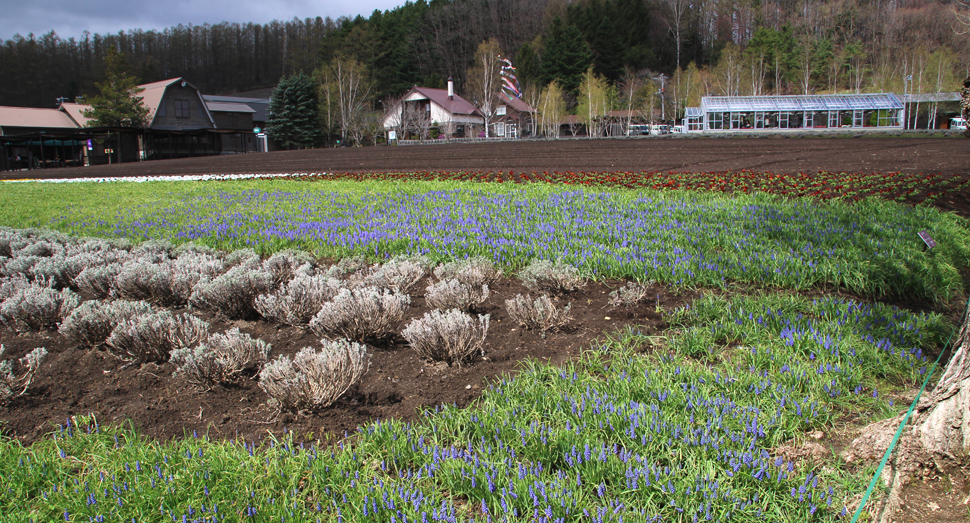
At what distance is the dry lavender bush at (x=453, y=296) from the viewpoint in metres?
4.58

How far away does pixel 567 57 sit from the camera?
74.2m

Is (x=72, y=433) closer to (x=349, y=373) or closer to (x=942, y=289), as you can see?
(x=349, y=373)

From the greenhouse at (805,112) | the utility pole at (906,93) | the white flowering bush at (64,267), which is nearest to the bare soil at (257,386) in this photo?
the white flowering bush at (64,267)

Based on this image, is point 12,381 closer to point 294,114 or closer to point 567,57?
point 294,114

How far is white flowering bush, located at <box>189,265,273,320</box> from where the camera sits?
4652 millimetres

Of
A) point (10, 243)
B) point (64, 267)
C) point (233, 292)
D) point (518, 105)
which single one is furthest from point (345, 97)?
point (233, 292)

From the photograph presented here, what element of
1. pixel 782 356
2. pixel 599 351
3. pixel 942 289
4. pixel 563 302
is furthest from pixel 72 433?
pixel 942 289

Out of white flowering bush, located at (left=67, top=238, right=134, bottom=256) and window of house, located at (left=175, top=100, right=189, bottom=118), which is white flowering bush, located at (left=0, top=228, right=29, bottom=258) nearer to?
white flowering bush, located at (left=67, top=238, right=134, bottom=256)

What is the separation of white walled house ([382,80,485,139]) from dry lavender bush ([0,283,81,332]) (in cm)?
5624

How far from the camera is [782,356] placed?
11.0ft

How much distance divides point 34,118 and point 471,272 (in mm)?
67097

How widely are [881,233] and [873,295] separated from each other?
2.02m

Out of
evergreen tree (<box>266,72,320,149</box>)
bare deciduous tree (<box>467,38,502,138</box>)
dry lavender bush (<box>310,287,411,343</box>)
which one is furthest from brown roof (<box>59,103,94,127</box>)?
dry lavender bush (<box>310,287,411,343</box>)

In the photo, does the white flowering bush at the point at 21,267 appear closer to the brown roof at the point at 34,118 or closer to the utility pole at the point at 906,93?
the brown roof at the point at 34,118
